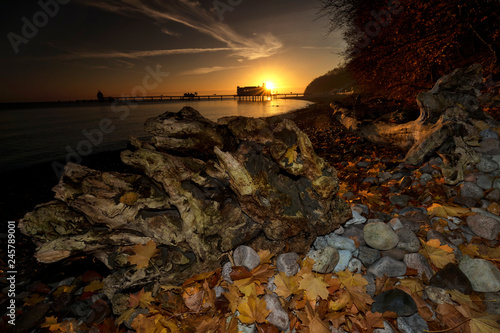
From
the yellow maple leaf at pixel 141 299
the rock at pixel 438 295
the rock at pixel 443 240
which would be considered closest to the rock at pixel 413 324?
the rock at pixel 438 295

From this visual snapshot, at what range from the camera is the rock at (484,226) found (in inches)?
105

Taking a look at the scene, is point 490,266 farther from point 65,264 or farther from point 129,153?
point 65,264

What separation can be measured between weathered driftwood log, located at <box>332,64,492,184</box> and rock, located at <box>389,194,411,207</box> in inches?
30.4

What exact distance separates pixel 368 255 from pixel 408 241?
56 cm

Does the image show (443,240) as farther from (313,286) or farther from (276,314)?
(276,314)

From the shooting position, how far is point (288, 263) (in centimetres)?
248

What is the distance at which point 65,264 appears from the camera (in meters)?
3.58

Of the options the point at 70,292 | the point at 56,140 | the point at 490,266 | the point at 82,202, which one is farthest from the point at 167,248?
the point at 56,140

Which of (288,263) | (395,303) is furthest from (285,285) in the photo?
(395,303)

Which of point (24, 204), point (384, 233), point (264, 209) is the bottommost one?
point (24, 204)

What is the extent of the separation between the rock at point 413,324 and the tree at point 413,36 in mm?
7970

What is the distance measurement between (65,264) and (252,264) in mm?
3408

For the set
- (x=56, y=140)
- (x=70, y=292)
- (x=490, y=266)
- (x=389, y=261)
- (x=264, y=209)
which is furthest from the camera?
(x=56, y=140)

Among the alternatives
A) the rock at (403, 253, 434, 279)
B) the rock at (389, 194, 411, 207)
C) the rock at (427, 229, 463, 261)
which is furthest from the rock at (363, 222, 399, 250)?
the rock at (389, 194, 411, 207)
